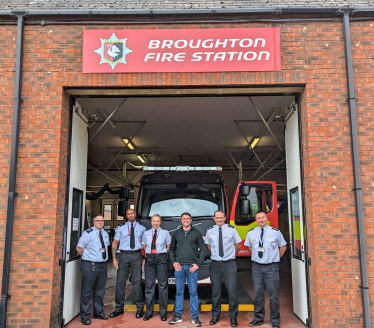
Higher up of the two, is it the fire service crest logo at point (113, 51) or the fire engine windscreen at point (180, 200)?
the fire service crest logo at point (113, 51)

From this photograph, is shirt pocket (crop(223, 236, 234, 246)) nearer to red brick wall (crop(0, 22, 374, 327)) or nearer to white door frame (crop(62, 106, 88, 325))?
red brick wall (crop(0, 22, 374, 327))

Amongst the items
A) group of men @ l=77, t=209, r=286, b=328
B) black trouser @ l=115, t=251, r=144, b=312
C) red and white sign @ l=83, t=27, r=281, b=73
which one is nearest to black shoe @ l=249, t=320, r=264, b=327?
group of men @ l=77, t=209, r=286, b=328

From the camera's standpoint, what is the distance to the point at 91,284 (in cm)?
663

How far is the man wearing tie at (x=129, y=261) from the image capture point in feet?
22.4

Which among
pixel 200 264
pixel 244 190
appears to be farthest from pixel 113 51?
pixel 200 264

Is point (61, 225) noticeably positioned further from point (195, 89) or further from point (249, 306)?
point (249, 306)

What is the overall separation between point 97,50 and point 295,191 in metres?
4.42

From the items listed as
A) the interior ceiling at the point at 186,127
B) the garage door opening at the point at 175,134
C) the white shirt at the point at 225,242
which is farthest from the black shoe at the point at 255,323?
the interior ceiling at the point at 186,127

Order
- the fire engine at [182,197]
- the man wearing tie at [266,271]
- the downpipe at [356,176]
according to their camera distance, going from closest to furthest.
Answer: the downpipe at [356,176] < the man wearing tie at [266,271] < the fire engine at [182,197]

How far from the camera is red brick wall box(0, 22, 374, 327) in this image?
18.5ft

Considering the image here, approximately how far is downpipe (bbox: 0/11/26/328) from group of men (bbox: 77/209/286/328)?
4.29 feet

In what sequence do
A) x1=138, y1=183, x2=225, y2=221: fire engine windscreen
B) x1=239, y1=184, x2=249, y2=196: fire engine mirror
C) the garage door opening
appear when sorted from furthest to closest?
x1=138, y1=183, x2=225, y2=221: fire engine windscreen
x1=239, y1=184, x2=249, y2=196: fire engine mirror
the garage door opening

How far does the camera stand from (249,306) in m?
7.15

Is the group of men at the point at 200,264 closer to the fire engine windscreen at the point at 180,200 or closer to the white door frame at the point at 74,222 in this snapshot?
the white door frame at the point at 74,222
